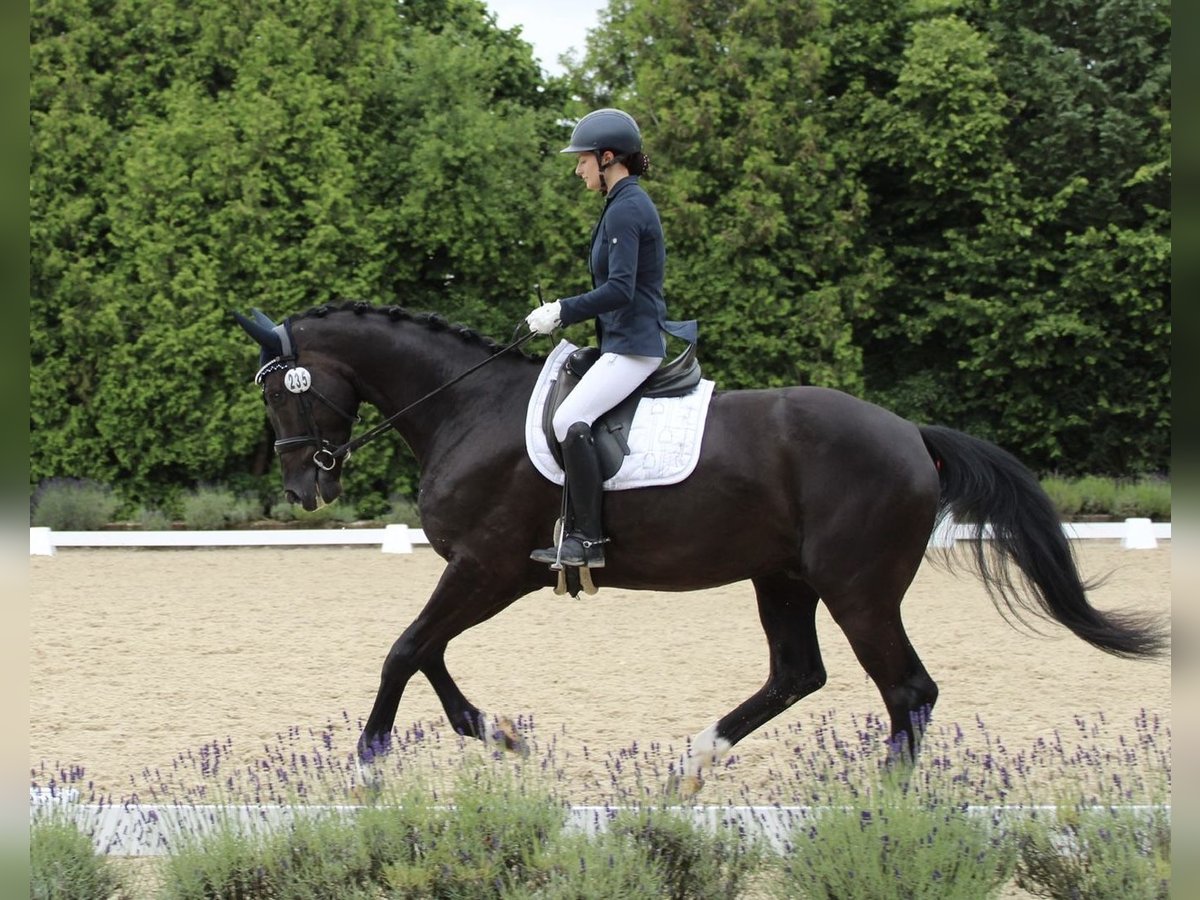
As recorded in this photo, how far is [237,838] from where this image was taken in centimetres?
369

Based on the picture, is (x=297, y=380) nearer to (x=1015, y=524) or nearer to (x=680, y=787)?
(x=680, y=787)

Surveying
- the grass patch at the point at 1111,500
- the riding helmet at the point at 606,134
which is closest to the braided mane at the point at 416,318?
the riding helmet at the point at 606,134

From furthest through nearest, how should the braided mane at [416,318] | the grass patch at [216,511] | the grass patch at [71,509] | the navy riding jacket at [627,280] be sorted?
1. the grass patch at [216,511]
2. the grass patch at [71,509]
3. the braided mane at [416,318]
4. the navy riding jacket at [627,280]

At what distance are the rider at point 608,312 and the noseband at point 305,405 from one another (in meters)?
0.95

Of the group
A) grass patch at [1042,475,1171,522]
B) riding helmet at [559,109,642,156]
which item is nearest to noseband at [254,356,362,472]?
riding helmet at [559,109,642,156]

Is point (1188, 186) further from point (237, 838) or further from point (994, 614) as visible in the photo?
point (994, 614)

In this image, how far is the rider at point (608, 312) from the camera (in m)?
4.79

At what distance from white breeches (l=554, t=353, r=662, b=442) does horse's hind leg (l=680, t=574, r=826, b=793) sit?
99cm

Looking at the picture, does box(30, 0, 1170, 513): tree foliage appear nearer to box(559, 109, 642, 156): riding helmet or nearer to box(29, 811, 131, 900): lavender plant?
box(559, 109, 642, 156): riding helmet

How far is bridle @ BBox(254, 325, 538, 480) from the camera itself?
5227 millimetres

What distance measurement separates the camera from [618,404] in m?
4.96

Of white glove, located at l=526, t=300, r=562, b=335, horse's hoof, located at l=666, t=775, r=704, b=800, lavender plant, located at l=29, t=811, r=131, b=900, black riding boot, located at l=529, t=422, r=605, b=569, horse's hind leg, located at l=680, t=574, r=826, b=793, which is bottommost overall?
lavender plant, located at l=29, t=811, r=131, b=900

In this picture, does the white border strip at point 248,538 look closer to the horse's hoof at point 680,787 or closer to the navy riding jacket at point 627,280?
the navy riding jacket at point 627,280

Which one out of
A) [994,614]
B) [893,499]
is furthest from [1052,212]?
[893,499]
